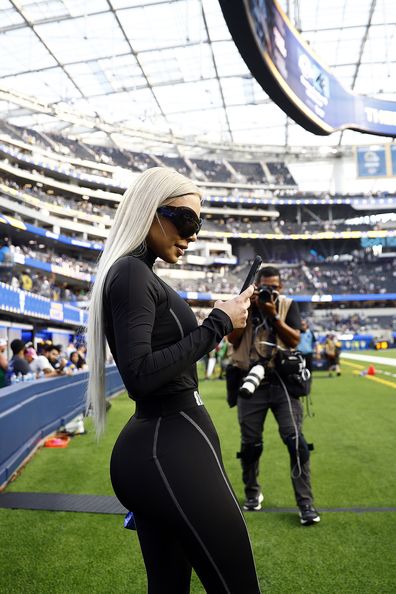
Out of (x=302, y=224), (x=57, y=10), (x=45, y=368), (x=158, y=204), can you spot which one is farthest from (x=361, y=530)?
(x=302, y=224)

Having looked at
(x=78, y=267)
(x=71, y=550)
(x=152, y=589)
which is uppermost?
(x=78, y=267)

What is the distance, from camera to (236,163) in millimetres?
71438

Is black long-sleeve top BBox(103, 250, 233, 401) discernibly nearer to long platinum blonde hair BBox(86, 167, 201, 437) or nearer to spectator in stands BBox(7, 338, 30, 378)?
long platinum blonde hair BBox(86, 167, 201, 437)

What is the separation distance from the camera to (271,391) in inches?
160

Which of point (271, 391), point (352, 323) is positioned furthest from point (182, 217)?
point (352, 323)

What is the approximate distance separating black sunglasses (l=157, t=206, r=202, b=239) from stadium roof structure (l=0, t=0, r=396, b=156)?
29975 mm

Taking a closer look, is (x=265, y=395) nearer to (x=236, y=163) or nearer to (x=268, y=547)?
(x=268, y=547)

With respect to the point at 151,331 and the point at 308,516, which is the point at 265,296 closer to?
the point at 308,516

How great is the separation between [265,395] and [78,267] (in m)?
49.2

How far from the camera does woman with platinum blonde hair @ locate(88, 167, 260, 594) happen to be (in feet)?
4.51

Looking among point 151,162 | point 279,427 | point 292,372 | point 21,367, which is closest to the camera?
point 292,372

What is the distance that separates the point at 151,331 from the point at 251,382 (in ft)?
7.21

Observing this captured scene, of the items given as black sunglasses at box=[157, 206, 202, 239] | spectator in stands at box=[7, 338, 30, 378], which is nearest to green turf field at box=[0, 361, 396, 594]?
black sunglasses at box=[157, 206, 202, 239]

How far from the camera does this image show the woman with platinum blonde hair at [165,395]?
138cm
